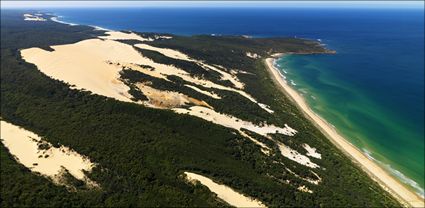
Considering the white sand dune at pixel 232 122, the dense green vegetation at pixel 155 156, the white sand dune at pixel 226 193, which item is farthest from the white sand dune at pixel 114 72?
the white sand dune at pixel 226 193

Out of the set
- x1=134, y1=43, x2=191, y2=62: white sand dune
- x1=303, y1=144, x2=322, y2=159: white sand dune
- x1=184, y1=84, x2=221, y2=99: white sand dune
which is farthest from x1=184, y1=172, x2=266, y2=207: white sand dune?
x1=134, y1=43, x2=191, y2=62: white sand dune

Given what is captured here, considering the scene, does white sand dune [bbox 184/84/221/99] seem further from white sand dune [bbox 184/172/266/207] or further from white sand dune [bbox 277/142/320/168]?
white sand dune [bbox 184/172/266/207]

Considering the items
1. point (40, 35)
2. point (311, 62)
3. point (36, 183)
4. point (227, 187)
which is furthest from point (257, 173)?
point (40, 35)

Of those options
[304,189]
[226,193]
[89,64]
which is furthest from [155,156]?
[89,64]

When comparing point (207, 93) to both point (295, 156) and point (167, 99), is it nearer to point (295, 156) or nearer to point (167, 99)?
point (167, 99)

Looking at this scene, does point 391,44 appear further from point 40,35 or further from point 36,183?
point 36,183

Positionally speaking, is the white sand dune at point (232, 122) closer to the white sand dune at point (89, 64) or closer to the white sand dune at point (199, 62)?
the white sand dune at point (89, 64)
